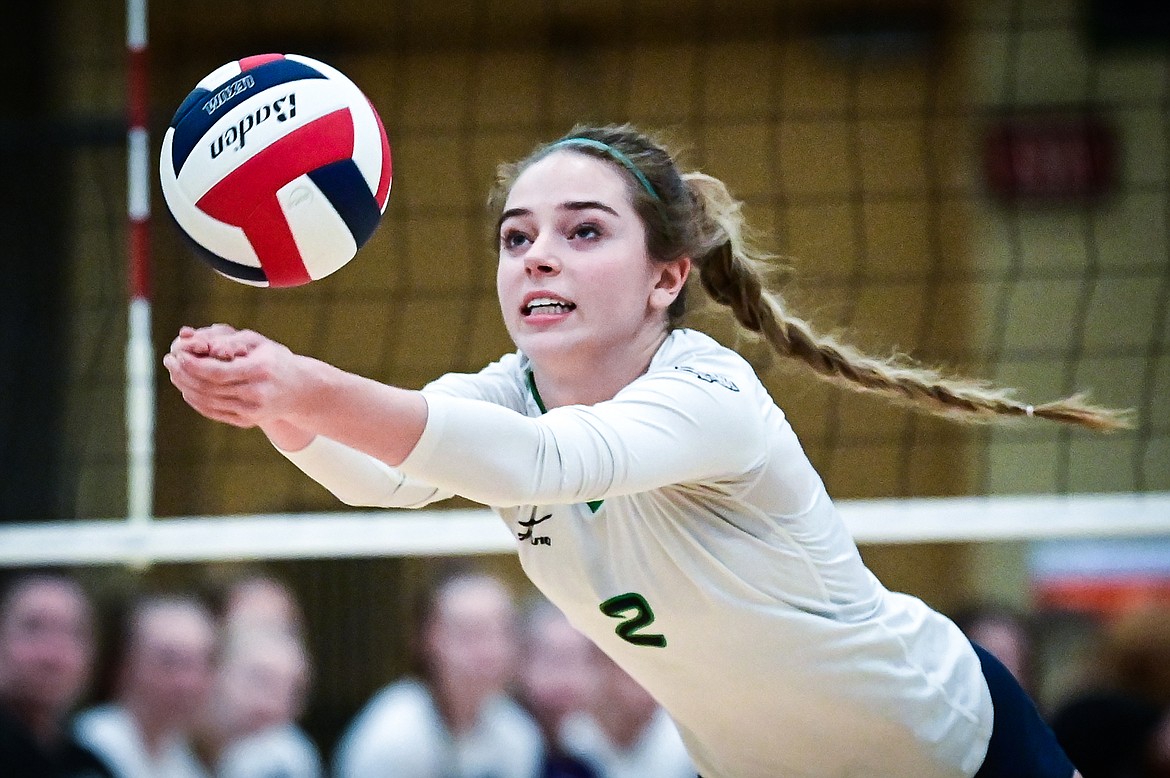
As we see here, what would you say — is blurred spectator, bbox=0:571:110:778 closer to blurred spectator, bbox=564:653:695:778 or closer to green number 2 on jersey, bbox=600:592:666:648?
blurred spectator, bbox=564:653:695:778

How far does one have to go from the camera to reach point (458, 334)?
301 inches

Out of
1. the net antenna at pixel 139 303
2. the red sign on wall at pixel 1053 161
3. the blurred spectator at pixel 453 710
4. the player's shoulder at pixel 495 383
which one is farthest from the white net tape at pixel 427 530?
the red sign on wall at pixel 1053 161

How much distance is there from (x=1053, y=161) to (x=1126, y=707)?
392cm

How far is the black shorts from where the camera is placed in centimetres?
286

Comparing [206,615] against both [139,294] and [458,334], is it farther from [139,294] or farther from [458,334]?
[458,334]

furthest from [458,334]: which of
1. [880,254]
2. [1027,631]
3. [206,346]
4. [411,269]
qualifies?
[206,346]

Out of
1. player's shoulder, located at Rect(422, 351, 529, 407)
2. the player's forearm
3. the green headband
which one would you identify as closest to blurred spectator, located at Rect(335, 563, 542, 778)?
player's shoulder, located at Rect(422, 351, 529, 407)

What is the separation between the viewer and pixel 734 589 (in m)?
2.60

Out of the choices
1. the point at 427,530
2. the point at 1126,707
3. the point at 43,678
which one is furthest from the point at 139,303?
the point at 1126,707

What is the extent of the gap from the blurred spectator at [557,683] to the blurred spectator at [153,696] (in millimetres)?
994

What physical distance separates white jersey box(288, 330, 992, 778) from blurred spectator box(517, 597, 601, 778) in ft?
6.19

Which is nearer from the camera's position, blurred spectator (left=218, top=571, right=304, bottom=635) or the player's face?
the player's face

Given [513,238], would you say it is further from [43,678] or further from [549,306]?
[43,678]

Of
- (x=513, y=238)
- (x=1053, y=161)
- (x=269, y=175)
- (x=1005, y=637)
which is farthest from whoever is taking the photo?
(x=1053, y=161)
